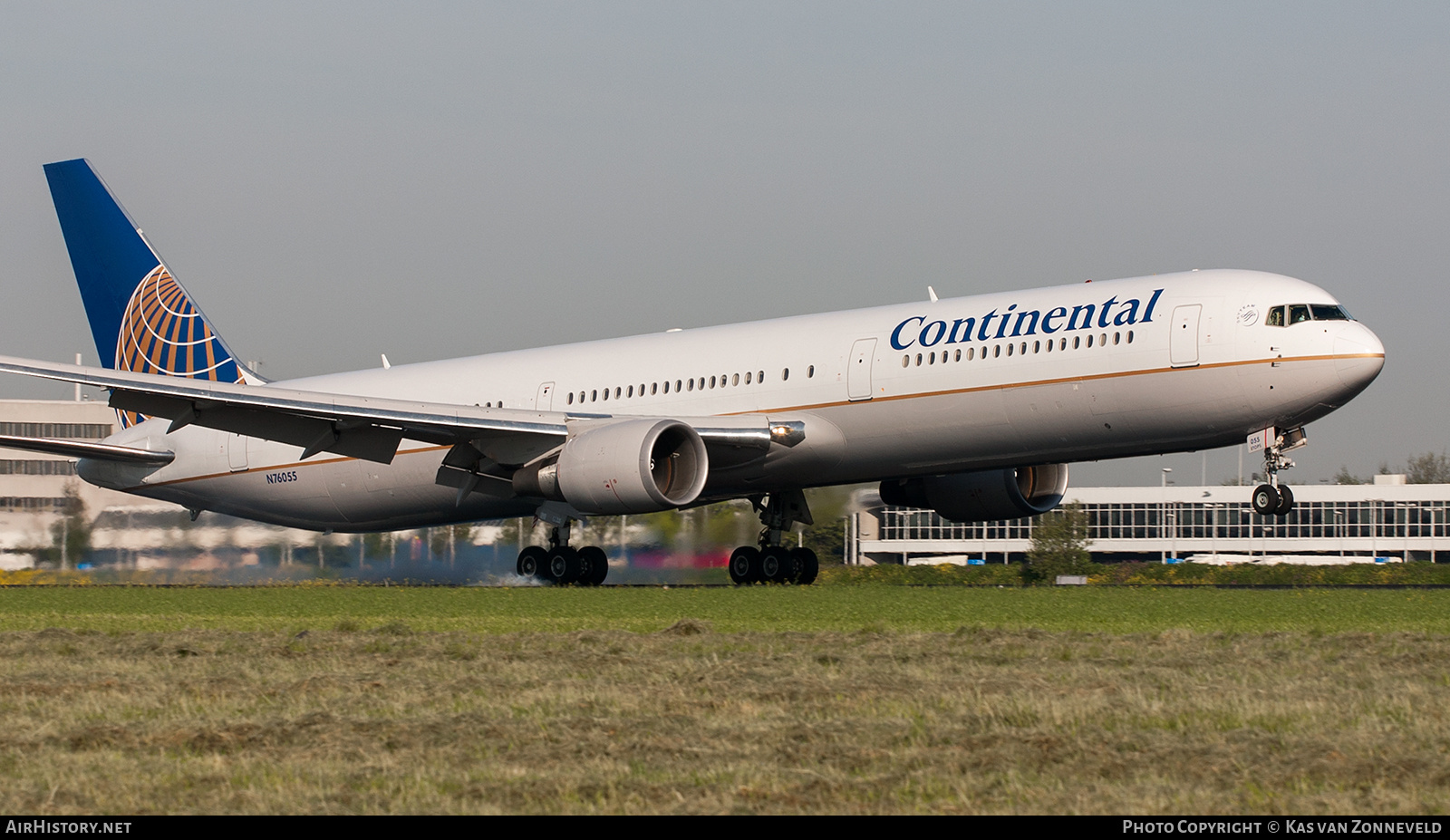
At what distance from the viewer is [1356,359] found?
20.7m

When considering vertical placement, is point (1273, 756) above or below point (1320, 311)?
below

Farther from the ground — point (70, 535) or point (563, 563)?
point (70, 535)

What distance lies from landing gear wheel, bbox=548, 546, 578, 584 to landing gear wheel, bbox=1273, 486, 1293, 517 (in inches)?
463

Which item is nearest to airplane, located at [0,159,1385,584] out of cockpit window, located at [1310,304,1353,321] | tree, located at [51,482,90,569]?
cockpit window, located at [1310,304,1353,321]

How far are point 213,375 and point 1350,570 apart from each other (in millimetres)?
25132

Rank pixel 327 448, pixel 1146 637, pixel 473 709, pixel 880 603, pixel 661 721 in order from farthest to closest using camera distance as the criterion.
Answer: pixel 327 448 → pixel 880 603 → pixel 1146 637 → pixel 473 709 → pixel 661 721

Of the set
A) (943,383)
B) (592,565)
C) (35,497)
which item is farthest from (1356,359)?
(35,497)

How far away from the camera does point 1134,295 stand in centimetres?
2184

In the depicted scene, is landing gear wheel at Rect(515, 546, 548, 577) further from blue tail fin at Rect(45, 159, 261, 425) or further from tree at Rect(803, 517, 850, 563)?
tree at Rect(803, 517, 850, 563)

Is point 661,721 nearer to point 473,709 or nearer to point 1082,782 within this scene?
point 473,709

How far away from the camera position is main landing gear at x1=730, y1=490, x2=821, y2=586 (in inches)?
1061

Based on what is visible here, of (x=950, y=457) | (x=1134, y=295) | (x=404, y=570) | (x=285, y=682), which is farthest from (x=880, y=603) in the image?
(x=404, y=570)

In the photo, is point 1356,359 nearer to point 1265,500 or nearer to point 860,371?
point 1265,500

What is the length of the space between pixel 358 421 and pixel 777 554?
7.39 metres
